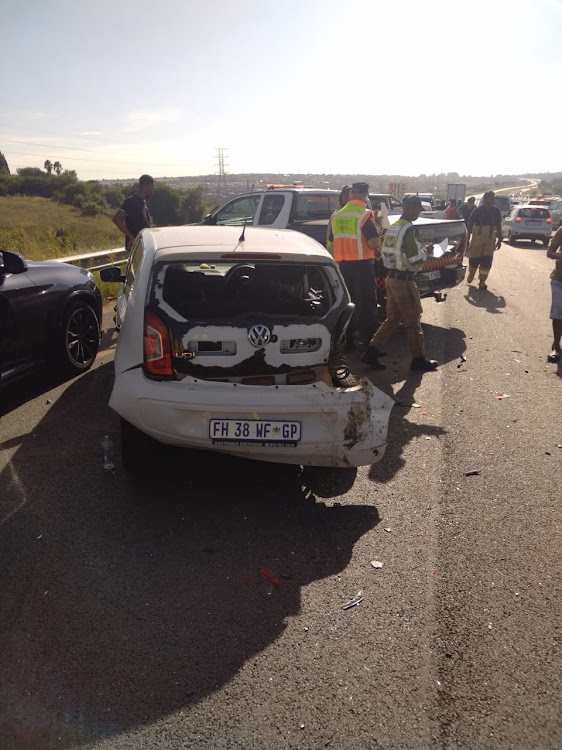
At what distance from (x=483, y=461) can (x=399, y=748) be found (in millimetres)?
2818

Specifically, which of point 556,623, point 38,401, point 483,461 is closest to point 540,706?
point 556,623

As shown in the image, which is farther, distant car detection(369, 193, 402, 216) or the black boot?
distant car detection(369, 193, 402, 216)

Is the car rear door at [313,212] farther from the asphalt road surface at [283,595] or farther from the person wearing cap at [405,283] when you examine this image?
the asphalt road surface at [283,595]

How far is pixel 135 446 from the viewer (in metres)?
4.26

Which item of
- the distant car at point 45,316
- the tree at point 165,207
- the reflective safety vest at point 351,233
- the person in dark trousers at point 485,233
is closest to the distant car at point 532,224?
the person in dark trousers at point 485,233

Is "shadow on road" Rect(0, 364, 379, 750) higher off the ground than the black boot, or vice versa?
"shadow on road" Rect(0, 364, 379, 750)

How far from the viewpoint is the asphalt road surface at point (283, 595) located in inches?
96.0

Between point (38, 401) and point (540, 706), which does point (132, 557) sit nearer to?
point (540, 706)

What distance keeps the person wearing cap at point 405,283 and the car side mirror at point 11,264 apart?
3881 millimetres

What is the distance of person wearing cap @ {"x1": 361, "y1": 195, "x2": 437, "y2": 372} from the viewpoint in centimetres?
702

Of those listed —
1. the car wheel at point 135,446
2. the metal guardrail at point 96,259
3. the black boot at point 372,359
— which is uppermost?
the car wheel at point 135,446

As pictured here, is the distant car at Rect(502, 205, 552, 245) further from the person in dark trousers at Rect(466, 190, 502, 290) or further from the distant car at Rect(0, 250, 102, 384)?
the distant car at Rect(0, 250, 102, 384)

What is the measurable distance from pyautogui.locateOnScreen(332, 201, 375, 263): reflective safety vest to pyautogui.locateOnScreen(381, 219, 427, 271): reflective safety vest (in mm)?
335

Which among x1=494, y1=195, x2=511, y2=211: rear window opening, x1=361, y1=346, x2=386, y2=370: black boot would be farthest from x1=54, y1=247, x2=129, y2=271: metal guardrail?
x1=494, y1=195, x2=511, y2=211: rear window opening
